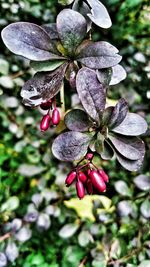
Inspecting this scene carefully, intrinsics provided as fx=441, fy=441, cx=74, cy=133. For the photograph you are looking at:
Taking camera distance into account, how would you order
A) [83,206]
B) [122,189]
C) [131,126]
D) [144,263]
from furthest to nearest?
[83,206] → [122,189] → [144,263] → [131,126]

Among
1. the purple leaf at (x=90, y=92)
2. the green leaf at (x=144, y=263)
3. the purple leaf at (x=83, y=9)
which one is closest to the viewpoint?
the purple leaf at (x=90, y=92)

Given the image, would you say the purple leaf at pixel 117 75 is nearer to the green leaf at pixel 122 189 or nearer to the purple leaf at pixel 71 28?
the purple leaf at pixel 71 28

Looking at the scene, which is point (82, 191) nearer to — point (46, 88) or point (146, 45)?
point (46, 88)

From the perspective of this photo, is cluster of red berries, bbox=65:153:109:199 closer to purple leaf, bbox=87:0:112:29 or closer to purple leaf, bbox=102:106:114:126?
purple leaf, bbox=102:106:114:126

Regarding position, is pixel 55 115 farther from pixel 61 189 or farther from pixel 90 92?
pixel 61 189

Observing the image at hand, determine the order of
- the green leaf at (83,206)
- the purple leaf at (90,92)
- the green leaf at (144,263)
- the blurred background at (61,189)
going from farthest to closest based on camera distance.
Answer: the green leaf at (83,206)
the blurred background at (61,189)
the green leaf at (144,263)
the purple leaf at (90,92)

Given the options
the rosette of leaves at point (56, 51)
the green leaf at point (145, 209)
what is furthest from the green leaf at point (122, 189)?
the rosette of leaves at point (56, 51)

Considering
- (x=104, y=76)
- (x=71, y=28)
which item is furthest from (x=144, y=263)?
(x=71, y=28)
